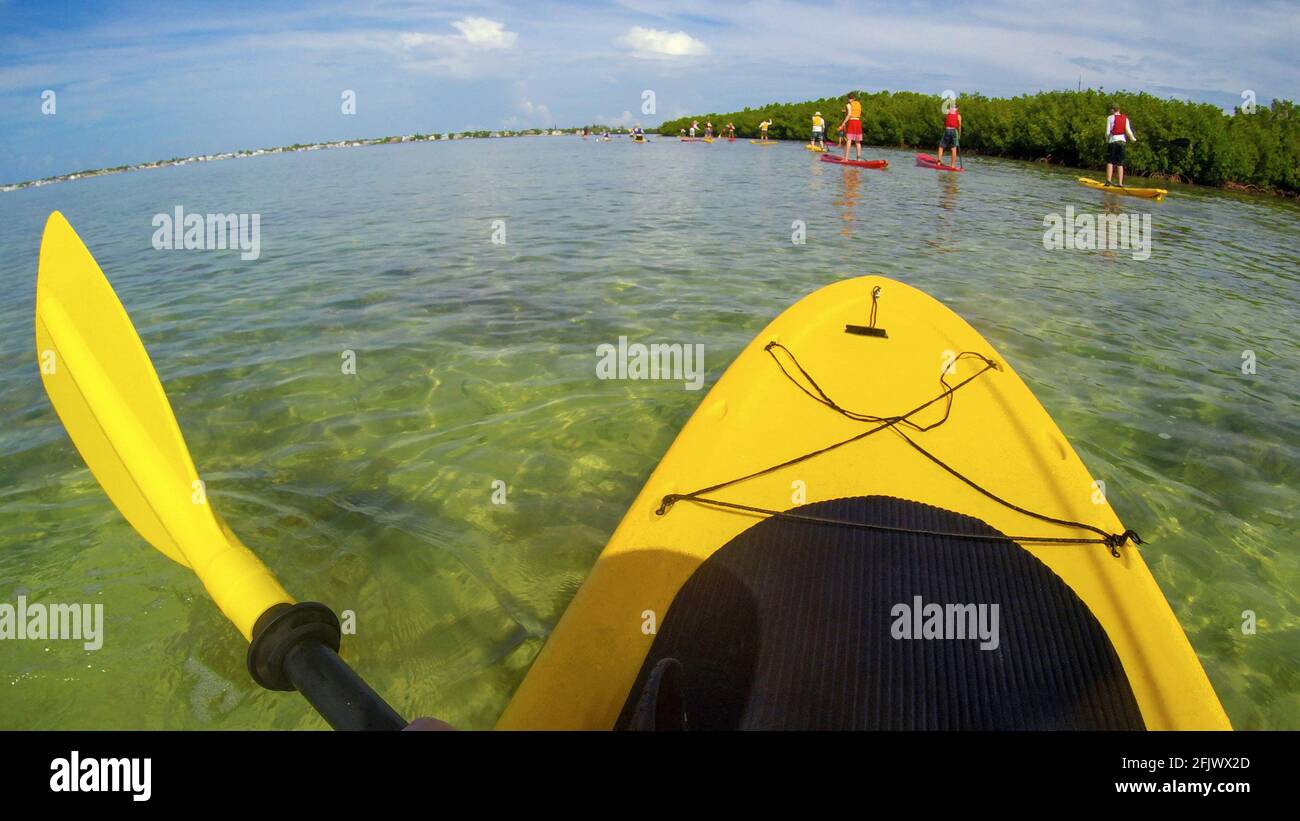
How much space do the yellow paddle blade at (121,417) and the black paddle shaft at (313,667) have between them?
346 mm

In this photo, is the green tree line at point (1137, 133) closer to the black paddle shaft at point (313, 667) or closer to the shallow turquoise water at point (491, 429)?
the shallow turquoise water at point (491, 429)

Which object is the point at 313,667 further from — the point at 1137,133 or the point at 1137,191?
the point at 1137,133

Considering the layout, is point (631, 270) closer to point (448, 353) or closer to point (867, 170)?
point (448, 353)

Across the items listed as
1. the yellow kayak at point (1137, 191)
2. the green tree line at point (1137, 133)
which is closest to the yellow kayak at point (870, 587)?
the yellow kayak at point (1137, 191)

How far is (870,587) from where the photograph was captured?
7.25ft

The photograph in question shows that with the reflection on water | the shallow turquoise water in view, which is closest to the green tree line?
the reflection on water

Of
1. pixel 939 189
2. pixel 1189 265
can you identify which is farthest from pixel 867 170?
pixel 1189 265

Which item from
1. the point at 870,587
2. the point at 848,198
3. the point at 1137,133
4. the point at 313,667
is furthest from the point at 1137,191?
the point at 313,667

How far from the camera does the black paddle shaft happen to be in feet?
5.56

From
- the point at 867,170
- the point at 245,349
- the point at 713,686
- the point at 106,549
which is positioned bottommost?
the point at 106,549

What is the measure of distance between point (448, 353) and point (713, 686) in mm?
4494

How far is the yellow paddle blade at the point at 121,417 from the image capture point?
2449 millimetres

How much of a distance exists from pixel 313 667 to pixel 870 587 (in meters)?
1.82
